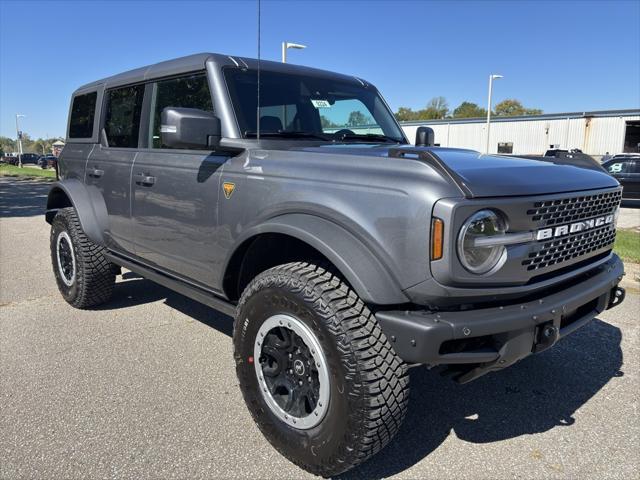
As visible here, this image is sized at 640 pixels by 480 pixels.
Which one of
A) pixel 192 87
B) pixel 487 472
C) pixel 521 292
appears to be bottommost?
pixel 487 472

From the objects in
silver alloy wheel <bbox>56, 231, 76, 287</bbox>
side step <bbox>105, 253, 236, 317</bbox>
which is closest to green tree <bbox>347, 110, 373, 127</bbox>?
side step <bbox>105, 253, 236, 317</bbox>

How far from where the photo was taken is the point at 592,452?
2.62m

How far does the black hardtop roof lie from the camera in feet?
10.7

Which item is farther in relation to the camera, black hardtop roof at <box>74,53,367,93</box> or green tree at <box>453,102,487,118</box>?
green tree at <box>453,102,487,118</box>

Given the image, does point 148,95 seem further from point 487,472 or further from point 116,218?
point 487,472

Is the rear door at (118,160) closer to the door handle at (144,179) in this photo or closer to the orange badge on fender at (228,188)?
the door handle at (144,179)

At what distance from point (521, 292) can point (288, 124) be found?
181 centimetres

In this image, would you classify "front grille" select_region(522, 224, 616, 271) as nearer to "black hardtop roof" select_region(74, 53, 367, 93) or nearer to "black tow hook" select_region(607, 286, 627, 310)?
"black tow hook" select_region(607, 286, 627, 310)

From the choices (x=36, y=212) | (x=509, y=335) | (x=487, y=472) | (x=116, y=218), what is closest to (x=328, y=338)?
(x=509, y=335)

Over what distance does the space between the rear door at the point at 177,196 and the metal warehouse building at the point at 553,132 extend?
3055cm

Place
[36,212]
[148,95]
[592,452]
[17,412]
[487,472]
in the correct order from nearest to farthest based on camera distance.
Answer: [487,472], [592,452], [17,412], [148,95], [36,212]

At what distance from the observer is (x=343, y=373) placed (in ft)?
7.03

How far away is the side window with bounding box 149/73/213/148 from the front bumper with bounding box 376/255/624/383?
1.90 meters

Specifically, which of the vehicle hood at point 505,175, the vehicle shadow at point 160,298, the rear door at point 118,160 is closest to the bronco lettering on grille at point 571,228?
the vehicle hood at point 505,175
